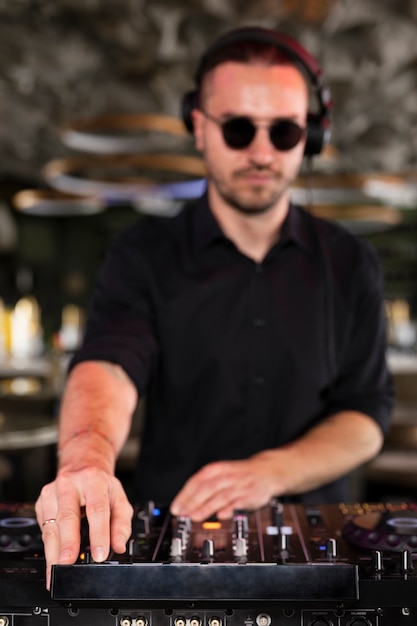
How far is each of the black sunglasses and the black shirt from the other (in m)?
0.27

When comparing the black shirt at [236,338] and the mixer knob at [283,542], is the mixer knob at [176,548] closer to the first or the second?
the mixer knob at [283,542]

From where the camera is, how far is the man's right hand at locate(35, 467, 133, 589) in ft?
3.11

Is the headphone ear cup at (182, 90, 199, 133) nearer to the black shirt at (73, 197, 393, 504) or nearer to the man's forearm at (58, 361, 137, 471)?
the black shirt at (73, 197, 393, 504)

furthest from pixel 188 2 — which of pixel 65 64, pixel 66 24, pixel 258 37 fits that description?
pixel 258 37

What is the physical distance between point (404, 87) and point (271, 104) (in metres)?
5.88

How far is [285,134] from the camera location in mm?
1688

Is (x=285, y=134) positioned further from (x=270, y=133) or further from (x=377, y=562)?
(x=377, y=562)

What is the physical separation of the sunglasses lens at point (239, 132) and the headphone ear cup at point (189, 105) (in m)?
0.25

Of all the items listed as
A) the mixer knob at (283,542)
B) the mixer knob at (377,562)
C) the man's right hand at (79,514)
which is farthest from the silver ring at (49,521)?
the mixer knob at (377,562)

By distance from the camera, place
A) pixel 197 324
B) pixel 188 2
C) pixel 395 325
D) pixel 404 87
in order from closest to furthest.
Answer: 1. pixel 197 324
2. pixel 188 2
3. pixel 404 87
4. pixel 395 325

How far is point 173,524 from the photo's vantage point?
46.3 inches

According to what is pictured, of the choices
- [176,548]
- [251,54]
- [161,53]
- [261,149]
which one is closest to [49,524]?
[176,548]

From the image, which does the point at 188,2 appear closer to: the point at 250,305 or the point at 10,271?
the point at 250,305

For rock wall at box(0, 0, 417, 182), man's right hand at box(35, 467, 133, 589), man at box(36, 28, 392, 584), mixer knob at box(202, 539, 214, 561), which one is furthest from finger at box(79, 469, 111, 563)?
rock wall at box(0, 0, 417, 182)
